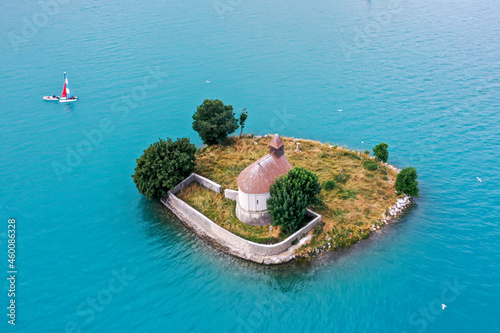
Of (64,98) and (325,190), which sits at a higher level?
(64,98)

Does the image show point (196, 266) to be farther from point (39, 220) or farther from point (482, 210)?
point (482, 210)

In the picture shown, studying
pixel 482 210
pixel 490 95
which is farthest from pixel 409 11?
pixel 482 210


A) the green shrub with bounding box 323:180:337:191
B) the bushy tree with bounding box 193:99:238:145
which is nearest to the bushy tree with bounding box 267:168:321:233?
the green shrub with bounding box 323:180:337:191

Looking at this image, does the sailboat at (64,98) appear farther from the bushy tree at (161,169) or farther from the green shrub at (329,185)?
the green shrub at (329,185)

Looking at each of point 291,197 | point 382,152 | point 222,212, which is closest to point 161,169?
→ point 222,212

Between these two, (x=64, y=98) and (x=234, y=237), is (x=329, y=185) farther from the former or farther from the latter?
(x=64, y=98)
